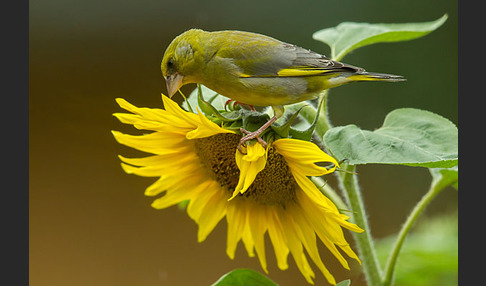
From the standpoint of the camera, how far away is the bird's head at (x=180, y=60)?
0.77 m

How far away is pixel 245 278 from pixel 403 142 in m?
0.27

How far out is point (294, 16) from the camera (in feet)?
6.49

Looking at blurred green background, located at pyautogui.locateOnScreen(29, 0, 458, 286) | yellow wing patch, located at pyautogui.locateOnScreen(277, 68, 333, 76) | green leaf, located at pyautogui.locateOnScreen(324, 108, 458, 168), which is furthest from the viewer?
blurred green background, located at pyautogui.locateOnScreen(29, 0, 458, 286)

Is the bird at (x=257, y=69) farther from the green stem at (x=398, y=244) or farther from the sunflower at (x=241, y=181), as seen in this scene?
the green stem at (x=398, y=244)

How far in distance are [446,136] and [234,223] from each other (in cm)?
31

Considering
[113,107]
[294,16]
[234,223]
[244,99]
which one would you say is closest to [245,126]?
[244,99]

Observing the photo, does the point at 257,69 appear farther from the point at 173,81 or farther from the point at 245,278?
the point at 245,278

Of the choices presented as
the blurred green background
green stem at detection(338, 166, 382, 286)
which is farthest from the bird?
the blurred green background

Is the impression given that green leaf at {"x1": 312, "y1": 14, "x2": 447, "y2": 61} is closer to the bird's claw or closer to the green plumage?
the green plumage

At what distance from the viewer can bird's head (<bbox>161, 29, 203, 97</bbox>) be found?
77cm

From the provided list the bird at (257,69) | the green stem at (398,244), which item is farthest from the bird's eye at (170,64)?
the green stem at (398,244)

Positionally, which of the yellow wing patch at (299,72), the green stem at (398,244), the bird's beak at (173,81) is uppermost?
the yellow wing patch at (299,72)

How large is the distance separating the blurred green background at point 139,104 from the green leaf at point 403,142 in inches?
12.3

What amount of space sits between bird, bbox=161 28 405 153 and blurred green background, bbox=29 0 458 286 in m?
0.30
